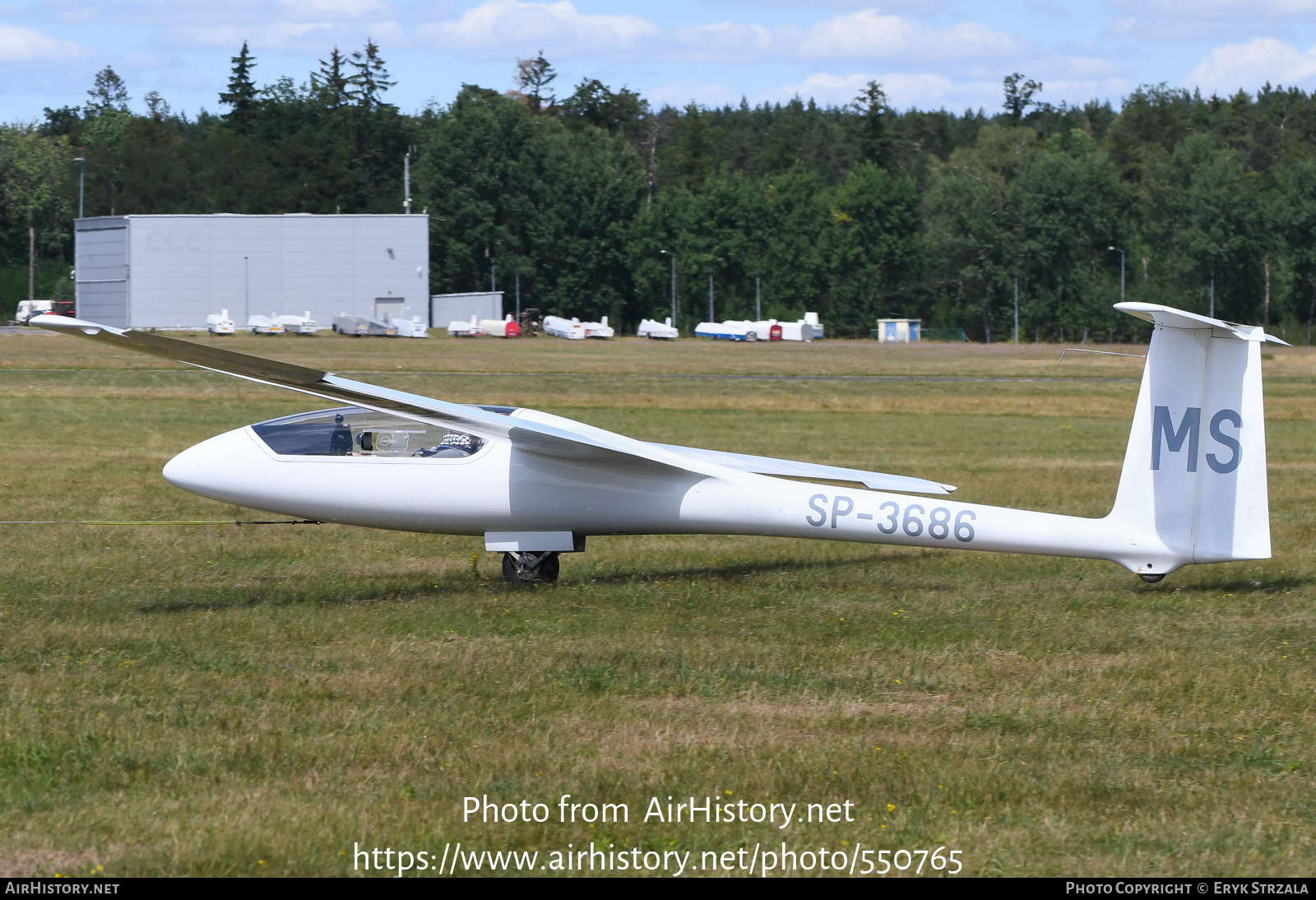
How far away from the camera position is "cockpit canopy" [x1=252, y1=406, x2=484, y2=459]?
12719 mm

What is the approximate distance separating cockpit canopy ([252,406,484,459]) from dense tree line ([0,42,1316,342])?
111m

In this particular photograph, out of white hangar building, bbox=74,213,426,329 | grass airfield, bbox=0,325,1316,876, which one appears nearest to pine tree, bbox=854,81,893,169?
white hangar building, bbox=74,213,426,329

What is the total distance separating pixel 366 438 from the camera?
12789 mm

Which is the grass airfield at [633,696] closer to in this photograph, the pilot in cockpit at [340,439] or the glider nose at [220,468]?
the glider nose at [220,468]

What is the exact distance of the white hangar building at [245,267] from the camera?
97.5 m

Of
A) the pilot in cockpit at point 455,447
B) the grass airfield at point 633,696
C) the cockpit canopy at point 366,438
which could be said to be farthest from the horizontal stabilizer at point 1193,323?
the cockpit canopy at point 366,438

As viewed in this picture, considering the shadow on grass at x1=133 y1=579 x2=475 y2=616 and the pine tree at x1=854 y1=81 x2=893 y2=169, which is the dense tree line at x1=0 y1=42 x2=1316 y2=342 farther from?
the shadow on grass at x1=133 y1=579 x2=475 y2=616

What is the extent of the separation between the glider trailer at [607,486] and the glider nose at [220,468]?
2 cm

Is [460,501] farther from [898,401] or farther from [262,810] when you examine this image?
[898,401]

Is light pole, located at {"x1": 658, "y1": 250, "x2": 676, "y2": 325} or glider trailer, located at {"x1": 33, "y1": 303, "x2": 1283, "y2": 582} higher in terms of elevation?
light pole, located at {"x1": 658, "y1": 250, "x2": 676, "y2": 325}

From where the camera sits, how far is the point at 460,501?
12602mm

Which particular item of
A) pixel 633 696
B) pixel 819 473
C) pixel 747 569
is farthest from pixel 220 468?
pixel 819 473

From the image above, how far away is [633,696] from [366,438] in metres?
4.99

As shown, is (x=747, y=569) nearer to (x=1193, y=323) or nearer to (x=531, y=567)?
(x=531, y=567)
